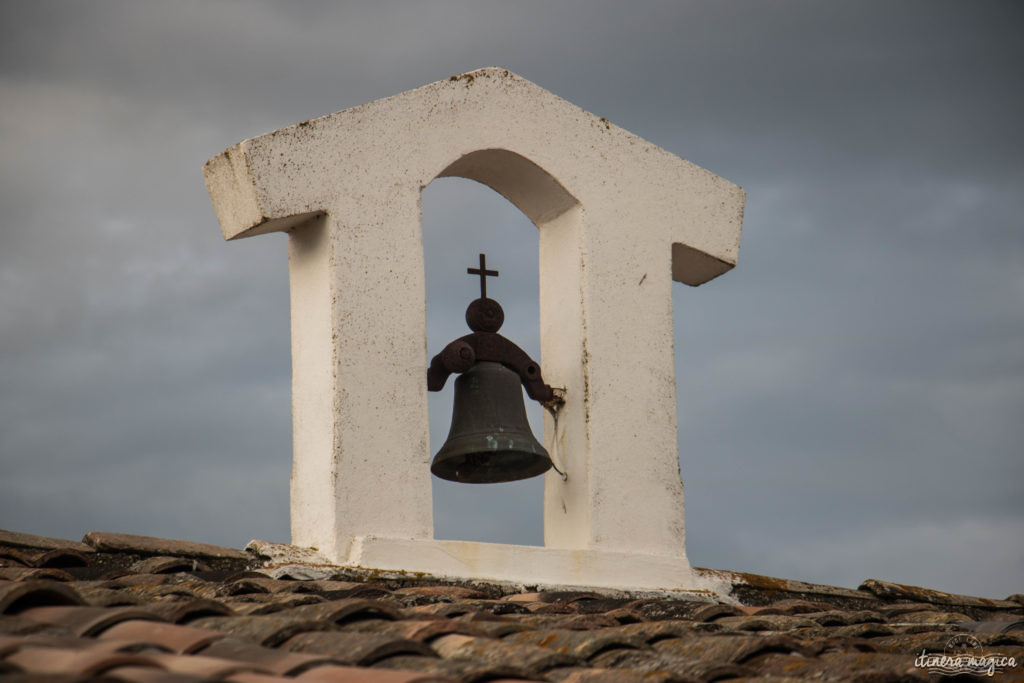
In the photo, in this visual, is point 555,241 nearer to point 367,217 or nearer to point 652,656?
point 367,217

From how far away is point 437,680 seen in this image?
95.8 inches

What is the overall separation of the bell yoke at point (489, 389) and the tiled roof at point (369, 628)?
0.70 metres

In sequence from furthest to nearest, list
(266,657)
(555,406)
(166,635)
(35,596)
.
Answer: (555,406) → (35,596) → (166,635) → (266,657)

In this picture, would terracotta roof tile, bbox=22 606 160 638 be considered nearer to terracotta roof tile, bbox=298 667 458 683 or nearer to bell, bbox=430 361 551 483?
terracotta roof tile, bbox=298 667 458 683

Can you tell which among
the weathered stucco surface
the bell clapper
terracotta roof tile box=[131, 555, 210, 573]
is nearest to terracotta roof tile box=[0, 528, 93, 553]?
terracotta roof tile box=[131, 555, 210, 573]

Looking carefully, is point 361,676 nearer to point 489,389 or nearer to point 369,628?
point 369,628

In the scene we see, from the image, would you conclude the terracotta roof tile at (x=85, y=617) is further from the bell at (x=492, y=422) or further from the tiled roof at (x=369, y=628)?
the bell at (x=492, y=422)

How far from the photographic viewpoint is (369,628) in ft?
10.7

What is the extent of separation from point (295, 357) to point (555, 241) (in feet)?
4.40

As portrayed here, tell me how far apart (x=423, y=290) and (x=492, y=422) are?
2.03 feet

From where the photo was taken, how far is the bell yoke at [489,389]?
534 centimetres

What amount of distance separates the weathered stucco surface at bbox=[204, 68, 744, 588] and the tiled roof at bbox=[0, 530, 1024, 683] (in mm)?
363

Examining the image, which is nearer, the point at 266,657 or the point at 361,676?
the point at 361,676

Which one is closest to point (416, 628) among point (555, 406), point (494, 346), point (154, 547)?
point (154, 547)
